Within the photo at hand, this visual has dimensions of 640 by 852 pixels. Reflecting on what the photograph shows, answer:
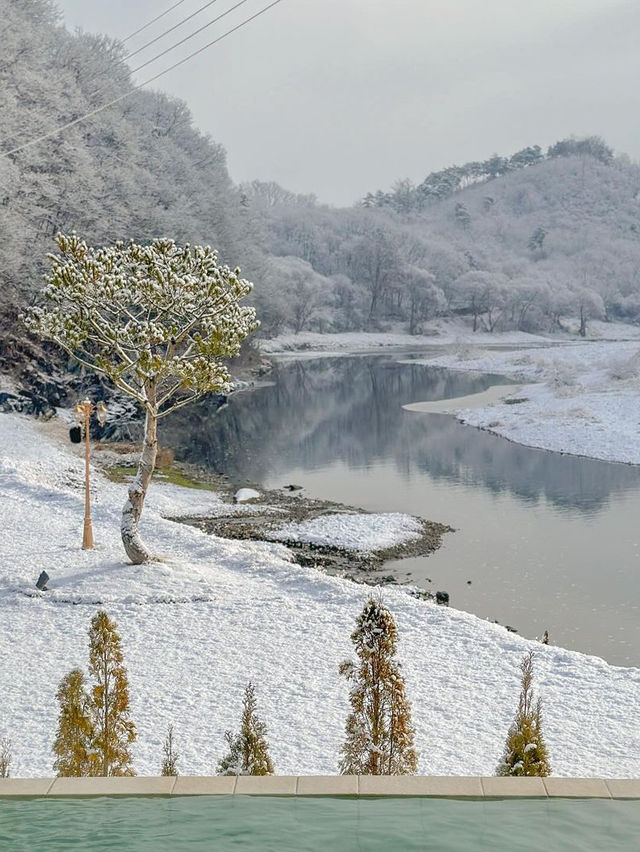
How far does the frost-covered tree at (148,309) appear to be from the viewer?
17.2 m

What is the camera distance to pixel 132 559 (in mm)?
18438

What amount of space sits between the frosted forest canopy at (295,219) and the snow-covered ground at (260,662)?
85.2ft

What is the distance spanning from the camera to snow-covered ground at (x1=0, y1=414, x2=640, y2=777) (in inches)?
439

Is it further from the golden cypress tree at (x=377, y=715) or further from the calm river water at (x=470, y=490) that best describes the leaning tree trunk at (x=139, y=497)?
the golden cypress tree at (x=377, y=715)

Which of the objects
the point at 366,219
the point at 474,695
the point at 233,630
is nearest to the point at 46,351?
the point at 233,630

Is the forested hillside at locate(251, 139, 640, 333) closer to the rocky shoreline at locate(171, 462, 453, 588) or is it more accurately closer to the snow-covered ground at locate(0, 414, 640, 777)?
the rocky shoreline at locate(171, 462, 453, 588)

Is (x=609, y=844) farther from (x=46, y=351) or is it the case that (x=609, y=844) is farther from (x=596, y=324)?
(x=596, y=324)

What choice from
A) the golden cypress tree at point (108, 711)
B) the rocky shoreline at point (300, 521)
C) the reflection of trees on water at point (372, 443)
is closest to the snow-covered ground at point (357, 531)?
the rocky shoreline at point (300, 521)

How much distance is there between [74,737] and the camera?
9125 millimetres

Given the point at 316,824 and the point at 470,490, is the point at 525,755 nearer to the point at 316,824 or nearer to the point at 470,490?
the point at 316,824

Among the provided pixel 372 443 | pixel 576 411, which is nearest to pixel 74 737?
pixel 372 443

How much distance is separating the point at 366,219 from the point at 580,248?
3920 cm

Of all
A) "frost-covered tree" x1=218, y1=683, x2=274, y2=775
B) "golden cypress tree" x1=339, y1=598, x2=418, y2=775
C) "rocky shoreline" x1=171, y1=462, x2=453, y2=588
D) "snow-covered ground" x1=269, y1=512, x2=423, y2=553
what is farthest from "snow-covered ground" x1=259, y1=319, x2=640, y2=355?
"frost-covered tree" x1=218, y1=683, x2=274, y2=775

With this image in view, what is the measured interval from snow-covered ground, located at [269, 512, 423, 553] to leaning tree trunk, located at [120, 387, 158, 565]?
575 centimetres
